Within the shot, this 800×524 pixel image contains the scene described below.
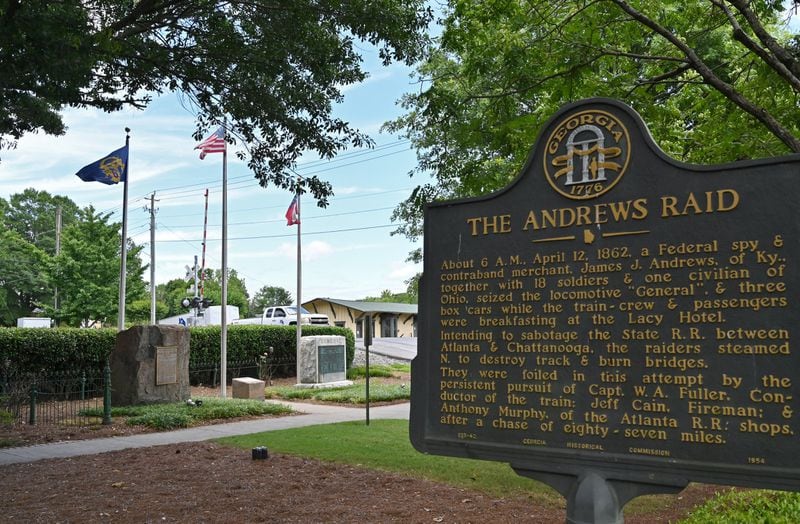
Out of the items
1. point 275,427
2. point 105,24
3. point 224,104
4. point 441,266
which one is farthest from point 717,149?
point 275,427

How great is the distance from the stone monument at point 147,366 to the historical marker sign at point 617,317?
12829 millimetres

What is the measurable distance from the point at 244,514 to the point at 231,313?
36.1 metres

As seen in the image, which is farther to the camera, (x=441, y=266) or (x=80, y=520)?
(x=80, y=520)

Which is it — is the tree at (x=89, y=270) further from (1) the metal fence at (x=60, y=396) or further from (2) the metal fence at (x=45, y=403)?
(2) the metal fence at (x=45, y=403)

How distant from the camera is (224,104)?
33.8 feet

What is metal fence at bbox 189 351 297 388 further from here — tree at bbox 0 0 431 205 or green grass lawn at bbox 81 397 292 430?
tree at bbox 0 0 431 205

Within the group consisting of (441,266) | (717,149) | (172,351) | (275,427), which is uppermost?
(717,149)

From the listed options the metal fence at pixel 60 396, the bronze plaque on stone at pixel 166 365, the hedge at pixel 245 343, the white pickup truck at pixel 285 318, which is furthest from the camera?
the white pickup truck at pixel 285 318

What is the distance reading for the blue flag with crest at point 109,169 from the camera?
1822cm

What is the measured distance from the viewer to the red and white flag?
2242cm

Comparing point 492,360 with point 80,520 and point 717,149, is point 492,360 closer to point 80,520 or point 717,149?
point 80,520

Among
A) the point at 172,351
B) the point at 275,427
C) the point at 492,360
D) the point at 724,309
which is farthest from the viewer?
the point at 172,351

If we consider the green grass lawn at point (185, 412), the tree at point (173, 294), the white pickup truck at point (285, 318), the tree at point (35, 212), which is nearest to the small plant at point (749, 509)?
the green grass lawn at point (185, 412)

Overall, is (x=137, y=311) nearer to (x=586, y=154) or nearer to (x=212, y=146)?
(x=212, y=146)
